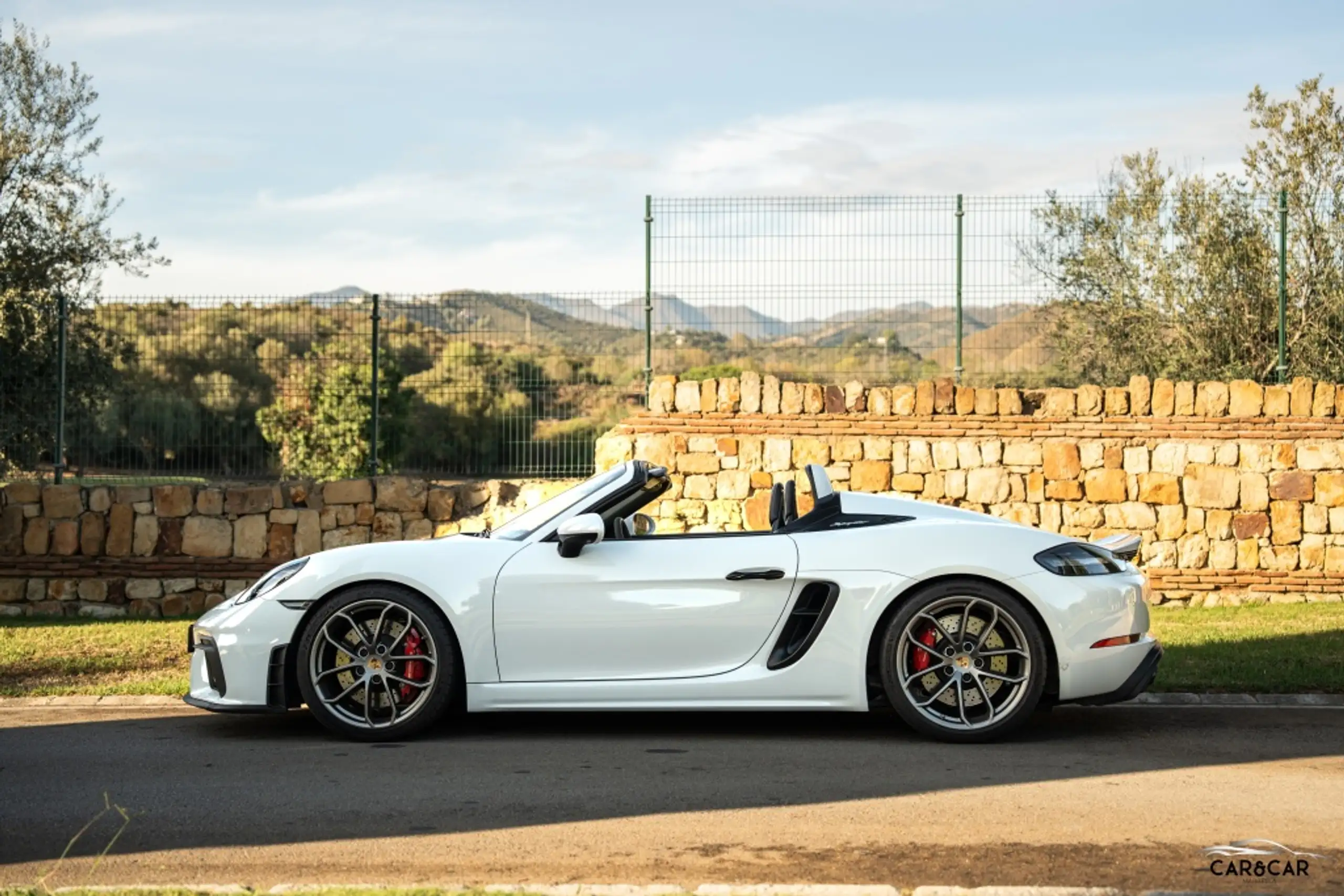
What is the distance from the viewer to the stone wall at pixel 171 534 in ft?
48.1

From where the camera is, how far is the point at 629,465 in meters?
7.73

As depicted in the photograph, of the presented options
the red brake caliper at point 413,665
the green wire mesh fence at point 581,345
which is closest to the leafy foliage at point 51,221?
the green wire mesh fence at point 581,345

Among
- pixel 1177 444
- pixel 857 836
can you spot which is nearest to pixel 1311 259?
pixel 1177 444

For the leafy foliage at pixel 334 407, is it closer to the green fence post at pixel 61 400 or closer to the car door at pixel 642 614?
the green fence post at pixel 61 400

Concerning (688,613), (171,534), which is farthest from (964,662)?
(171,534)

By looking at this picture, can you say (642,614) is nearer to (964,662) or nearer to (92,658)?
(964,662)

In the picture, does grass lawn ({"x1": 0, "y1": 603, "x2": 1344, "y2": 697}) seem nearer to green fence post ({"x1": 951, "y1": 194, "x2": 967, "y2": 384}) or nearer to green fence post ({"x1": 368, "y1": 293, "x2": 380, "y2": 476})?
green fence post ({"x1": 368, "y1": 293, "x2": 380, "y2": 476})

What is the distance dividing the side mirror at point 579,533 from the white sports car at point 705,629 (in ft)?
0.04

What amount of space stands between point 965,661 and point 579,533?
192cm

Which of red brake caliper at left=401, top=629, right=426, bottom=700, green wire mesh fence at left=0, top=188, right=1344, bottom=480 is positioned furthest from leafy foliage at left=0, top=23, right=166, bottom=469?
red brake caliper at left=401, top=629, right=426, bottom=700

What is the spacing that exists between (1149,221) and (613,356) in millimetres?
6650

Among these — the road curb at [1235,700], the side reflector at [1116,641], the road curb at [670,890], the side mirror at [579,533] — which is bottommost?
the road curb at [1235,700]

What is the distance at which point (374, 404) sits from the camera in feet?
49.1

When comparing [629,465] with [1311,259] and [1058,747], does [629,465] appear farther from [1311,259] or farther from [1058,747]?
[1311,259]
